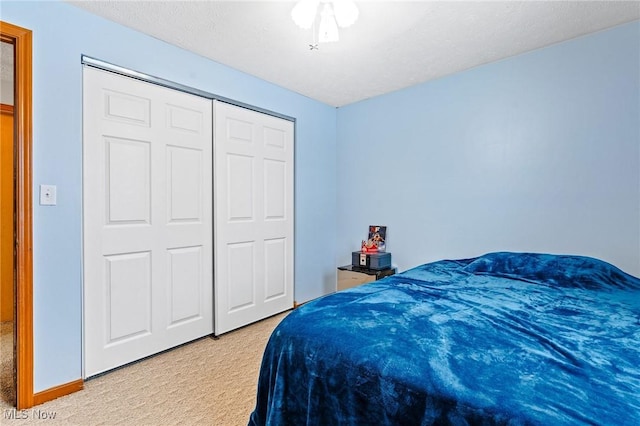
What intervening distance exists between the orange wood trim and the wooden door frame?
3 cm

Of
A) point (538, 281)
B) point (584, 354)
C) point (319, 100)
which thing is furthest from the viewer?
point (319, 100)

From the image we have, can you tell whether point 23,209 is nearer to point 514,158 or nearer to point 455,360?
point 455,360

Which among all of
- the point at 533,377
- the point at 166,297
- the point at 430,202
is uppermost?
the point at 430,202

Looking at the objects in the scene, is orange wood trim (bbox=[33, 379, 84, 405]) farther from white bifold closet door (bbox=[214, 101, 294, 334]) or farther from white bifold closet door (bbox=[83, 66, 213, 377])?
white bifold closet door (bbox=[214, 101, 294, 334])

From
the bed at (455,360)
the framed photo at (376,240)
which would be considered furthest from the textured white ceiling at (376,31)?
the bed at (455,360)

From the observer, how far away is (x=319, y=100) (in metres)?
3.58

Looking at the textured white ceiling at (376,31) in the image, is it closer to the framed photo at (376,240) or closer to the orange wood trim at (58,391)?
A: the framed photo at (376,240)

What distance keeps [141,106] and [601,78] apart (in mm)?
3187

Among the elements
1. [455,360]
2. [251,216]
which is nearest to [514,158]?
[455,360]

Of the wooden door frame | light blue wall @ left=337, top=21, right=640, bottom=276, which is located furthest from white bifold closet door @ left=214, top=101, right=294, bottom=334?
the wooden door frame

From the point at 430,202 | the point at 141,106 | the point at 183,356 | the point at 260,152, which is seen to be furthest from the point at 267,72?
the point at 183,356

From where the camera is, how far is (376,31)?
217cm

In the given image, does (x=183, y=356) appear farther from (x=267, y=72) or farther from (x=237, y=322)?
(x=267, y=72)

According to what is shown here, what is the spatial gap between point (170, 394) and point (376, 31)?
2.64 meters
